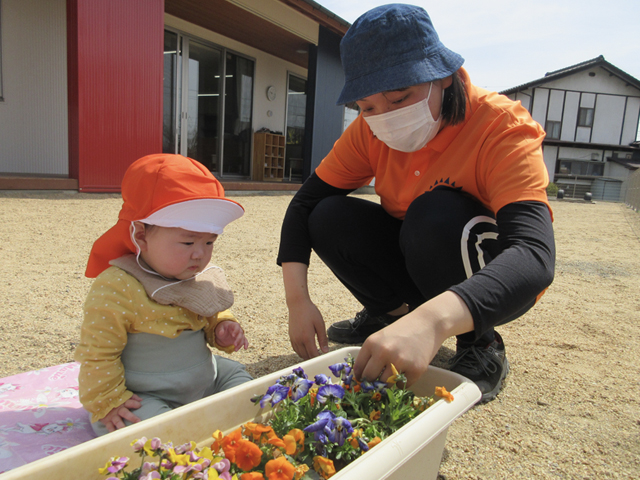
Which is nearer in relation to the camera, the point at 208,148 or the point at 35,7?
the point at 35,7

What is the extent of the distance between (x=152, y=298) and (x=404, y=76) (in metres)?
0.90

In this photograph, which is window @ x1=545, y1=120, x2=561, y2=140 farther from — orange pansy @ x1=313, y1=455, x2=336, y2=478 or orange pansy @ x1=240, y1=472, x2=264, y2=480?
orange pansy @ x1=240, y1=472, x2=264, y2=480

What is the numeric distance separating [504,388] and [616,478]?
47cm

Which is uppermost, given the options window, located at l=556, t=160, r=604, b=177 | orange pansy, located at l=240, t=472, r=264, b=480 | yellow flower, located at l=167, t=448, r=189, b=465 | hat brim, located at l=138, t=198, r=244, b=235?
window, located at l=556, t=160, r=604, b=177

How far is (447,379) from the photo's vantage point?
1097 mm

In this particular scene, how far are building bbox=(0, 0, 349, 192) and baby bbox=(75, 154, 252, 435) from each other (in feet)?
15.2

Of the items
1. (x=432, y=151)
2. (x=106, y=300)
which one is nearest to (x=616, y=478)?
(x=432, y=151)

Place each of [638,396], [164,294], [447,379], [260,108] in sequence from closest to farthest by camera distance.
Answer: [447,379] < [164,294] < [638,396] < [260,108]

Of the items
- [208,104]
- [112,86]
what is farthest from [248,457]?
[208,104]

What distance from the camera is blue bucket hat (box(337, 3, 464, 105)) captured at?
126 centimetres

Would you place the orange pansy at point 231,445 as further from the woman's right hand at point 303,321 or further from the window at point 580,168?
the window at point 580,168

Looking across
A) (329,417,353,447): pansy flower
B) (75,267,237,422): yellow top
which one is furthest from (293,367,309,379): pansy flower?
(75,267,237,422): yellow top

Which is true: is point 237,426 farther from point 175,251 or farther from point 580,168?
point 580,168

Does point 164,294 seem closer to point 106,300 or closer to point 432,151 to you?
point 106,300
